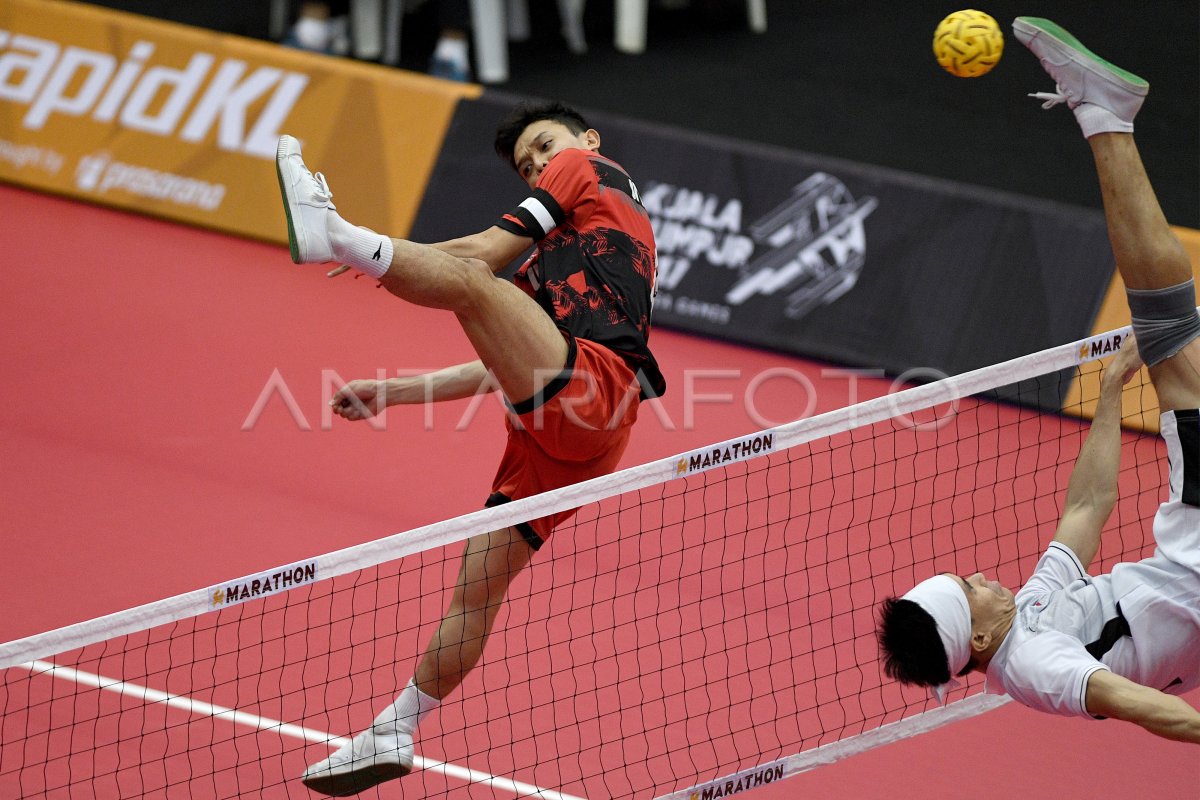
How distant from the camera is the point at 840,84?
13.0 metres

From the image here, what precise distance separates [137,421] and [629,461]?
291 centimetres

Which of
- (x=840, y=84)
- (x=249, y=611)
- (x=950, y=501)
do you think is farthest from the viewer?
(x=840, y=84)

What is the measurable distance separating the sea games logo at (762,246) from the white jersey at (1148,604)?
16.2 feet

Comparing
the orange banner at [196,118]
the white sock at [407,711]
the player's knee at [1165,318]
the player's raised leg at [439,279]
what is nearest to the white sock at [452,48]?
the orange banner at [196,118]

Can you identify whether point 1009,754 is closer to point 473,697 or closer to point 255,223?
point 473,697

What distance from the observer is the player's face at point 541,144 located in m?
6.36

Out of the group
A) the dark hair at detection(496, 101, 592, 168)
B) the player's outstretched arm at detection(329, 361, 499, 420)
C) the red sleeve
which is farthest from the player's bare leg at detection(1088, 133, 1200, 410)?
the player's outstretched arm at detection(329, 361, 499, 420)

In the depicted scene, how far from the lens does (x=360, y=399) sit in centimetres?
634

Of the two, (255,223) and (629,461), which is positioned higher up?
(255,223)

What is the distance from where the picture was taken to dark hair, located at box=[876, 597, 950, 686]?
15.7 feet

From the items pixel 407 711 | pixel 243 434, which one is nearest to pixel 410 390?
pixel 407 711

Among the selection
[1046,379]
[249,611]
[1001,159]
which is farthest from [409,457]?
[1001,159]

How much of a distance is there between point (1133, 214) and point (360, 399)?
304 centimetres

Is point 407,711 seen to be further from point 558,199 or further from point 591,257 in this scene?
point 558,199
